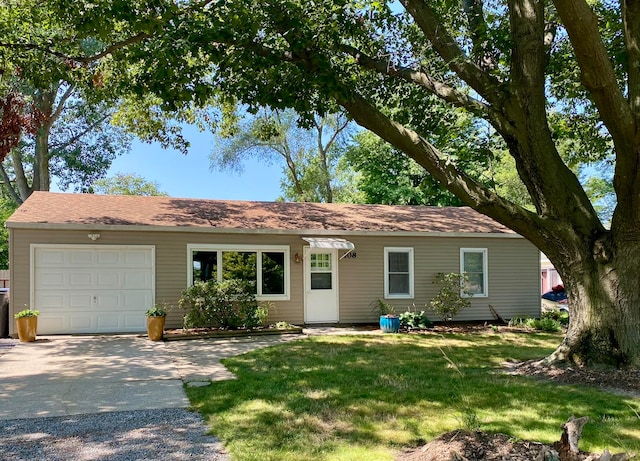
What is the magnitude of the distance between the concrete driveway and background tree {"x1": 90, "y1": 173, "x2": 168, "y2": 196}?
→ 2789 centimetres

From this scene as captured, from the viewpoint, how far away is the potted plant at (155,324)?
10484mm

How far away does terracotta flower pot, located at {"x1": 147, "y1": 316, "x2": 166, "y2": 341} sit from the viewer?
412 inches

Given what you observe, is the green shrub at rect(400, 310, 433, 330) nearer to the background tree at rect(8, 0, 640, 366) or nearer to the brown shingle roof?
the brown shingle roof

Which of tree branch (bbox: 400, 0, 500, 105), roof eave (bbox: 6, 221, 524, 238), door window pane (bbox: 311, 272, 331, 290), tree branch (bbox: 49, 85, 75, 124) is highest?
tree branch (bbox: 49, 85, 75, 124)

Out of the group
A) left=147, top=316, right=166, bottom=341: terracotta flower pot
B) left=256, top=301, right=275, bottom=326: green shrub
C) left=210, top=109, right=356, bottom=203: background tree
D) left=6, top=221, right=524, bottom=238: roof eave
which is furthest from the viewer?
left=210, top=109, right=356, bottom=203: background tree

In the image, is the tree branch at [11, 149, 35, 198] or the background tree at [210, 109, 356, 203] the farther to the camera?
the background tree at [210, 109, 356, 203]

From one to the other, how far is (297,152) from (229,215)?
58.8 ft

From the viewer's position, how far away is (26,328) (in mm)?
10133

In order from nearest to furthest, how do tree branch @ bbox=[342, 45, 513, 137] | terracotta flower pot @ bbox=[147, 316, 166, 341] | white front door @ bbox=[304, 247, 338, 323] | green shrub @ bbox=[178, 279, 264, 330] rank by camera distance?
tree branch @ bbox=[342, 45, 513, 137]
terracotta flower pot @ bbox=[147, 316, 166, 341]
green shrub @ bbox=[178, 279, 264, 330]
white front door @ bbox=[304, 247, 338, 323]

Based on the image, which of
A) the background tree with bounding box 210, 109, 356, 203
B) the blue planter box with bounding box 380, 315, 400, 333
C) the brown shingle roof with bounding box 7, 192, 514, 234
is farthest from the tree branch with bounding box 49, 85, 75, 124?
the blue planter box with bounding box 380, 315, 400, 333

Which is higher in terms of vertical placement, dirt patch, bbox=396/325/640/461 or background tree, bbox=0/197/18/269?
background tree, bbox=0/197/18/269

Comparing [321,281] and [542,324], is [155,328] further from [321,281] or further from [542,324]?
[542,324]

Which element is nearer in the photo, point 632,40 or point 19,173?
point 632,40

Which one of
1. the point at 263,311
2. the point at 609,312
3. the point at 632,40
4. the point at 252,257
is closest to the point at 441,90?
the point at 632,40
